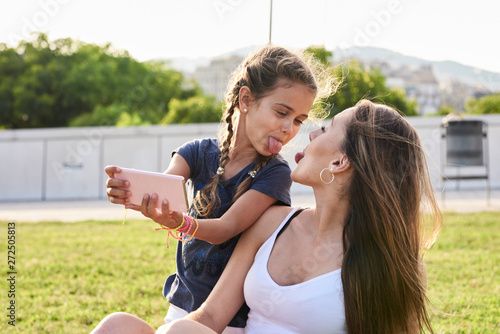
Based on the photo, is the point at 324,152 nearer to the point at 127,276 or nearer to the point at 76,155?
the point at 127,276

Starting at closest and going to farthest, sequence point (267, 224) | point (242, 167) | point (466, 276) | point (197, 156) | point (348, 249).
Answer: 1. point (348, 249)
2. point (267, 224)
3. point (242, 167)
4. point (197, 156)
5. point (466, 276)

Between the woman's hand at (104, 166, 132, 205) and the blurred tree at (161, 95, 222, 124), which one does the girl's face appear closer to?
the woman's hand at (104, 166, 132, 205)

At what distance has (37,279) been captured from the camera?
509cm

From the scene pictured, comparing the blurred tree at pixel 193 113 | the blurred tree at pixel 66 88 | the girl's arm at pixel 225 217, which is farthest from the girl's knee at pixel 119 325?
the blurred tree at pixel 66 88

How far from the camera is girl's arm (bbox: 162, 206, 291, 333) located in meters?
2.18

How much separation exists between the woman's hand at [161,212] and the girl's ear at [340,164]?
2.05 ft

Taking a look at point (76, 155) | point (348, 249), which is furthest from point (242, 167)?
point (76, 155)

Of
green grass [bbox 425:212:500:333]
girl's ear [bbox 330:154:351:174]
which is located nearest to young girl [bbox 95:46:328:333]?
girl's ear [bbox 330:154:351:174]

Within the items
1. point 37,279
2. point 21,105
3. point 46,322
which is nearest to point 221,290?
point 46,322

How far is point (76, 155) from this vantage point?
15.8 m

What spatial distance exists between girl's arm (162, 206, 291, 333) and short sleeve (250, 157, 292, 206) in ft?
0.49

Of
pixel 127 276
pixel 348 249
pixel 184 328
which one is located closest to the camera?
pixel 184 328

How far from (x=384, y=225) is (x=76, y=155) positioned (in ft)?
48.9

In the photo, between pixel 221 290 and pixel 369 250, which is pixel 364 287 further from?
pixel 221 290
